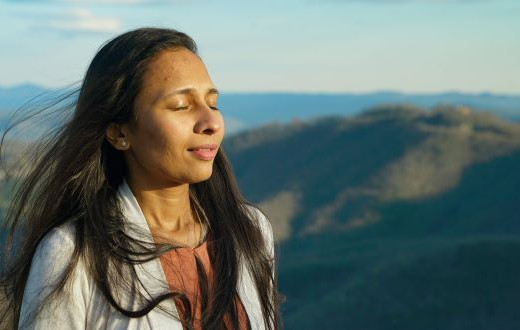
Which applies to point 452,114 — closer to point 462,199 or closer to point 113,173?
point 462,199

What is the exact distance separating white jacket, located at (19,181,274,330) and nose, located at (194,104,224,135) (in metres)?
0.44

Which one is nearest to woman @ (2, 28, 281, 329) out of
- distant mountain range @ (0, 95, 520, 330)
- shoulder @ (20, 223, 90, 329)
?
shoulder @ (20, 223, 90, 329)

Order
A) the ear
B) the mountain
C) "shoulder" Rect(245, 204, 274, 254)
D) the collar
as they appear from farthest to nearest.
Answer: the mountain, "shoulder" Rect(245, 204, 274, 254), the ear, the collar

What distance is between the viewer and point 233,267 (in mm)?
3361

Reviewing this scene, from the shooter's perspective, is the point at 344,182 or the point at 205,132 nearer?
the point at 205,132

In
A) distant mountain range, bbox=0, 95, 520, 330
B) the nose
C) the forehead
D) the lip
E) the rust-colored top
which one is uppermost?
the forehead

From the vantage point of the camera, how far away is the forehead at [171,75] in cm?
322

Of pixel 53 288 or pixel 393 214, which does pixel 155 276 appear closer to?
pixel 53 288

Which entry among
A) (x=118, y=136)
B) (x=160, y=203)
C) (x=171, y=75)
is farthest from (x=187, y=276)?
(x=171, y=75)

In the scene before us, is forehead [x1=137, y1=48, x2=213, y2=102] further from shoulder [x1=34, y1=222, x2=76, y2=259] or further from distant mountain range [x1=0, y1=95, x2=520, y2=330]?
distant mountain range [x1=0, y1=95, x2=520, y2=330]

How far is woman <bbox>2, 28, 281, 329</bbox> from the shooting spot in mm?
2994

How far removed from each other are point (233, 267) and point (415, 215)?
50629 millimetres

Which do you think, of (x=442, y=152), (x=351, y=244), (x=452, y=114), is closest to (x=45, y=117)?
(x=351, y=244)

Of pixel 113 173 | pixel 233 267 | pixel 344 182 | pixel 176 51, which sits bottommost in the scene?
pixel 344 182
